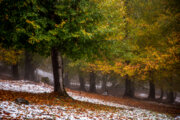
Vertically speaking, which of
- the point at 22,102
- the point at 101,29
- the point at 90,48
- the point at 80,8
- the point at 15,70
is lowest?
the point at 22,102

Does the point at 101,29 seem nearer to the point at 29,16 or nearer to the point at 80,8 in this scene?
the point at 80,8

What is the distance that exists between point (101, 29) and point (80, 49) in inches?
79.4

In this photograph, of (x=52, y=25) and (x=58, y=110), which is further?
(x=52, y=25)

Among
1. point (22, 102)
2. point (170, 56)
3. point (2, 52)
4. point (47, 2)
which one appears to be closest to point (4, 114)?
point (22, 102)

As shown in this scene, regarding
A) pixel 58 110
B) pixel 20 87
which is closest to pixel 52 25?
pixel 58 110

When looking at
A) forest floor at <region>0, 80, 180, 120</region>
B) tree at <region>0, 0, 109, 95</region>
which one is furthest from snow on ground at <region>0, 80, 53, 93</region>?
tree at <region>0, 0, 109, 95</region>

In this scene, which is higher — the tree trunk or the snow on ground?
the tree trunk

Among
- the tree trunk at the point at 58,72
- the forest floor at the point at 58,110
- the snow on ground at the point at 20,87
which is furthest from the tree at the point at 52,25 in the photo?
the snow on ground at the point at 20,87

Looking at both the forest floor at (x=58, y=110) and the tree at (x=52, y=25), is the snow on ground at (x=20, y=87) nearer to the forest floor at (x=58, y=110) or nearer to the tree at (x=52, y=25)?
the forest floor at (x=58, y=110)

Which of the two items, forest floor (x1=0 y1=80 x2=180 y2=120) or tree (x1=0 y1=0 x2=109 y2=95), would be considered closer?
forest floor (x1=0 y1=80 x2=180 y2=120)

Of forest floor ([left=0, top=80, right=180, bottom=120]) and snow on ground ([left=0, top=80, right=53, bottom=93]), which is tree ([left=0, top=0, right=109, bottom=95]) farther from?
snow on ground ([left=0, top=80, right=53, bottom=93])

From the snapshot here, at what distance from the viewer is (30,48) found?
35.0ft

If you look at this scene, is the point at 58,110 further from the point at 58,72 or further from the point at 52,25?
the point at 52,25

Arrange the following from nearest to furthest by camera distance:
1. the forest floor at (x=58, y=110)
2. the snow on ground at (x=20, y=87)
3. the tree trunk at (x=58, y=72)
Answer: the forest floor at (x=58, y=110)
the tree trunk at (x=58, y=72)
the snow on ground at (x=20, y=87)
